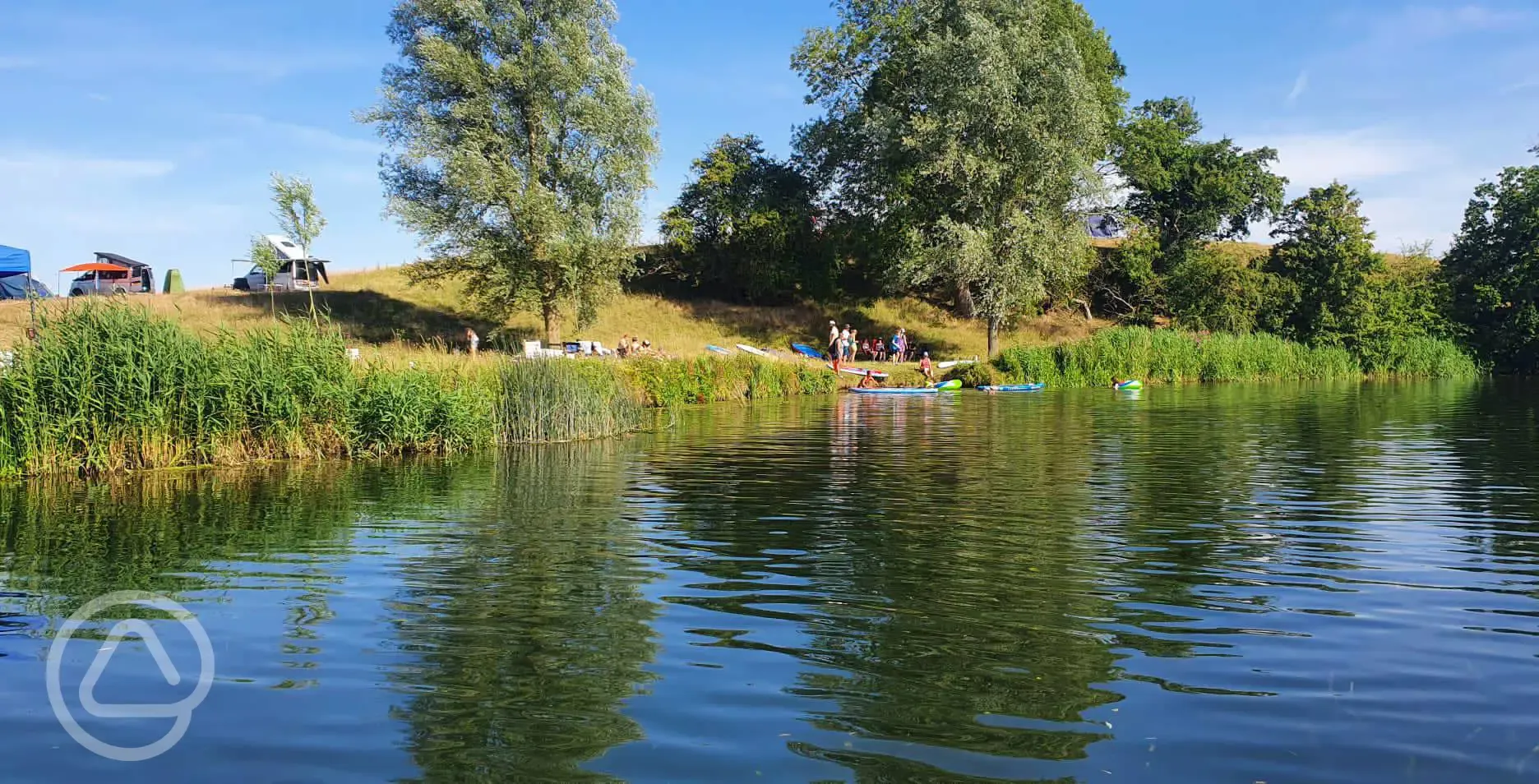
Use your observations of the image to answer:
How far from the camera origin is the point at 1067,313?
5925 centimetres

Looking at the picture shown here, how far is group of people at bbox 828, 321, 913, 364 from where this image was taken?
43812 mm

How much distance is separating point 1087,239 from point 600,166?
23.2m

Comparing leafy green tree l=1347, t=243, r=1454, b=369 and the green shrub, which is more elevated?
leafy green tree l=1347, t=243, r=1454, b=369

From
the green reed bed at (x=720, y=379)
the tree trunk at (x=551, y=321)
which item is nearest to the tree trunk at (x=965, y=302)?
the green reed bed at (x=720, y=379)

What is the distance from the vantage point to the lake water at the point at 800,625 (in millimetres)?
5086

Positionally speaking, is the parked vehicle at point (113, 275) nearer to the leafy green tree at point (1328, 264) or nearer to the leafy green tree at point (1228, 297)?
the leafy green tree at point (1228, 297)

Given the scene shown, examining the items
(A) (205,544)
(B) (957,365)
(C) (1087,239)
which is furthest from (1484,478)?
(C) (1087,239)

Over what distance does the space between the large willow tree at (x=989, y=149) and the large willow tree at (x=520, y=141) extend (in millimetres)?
12723

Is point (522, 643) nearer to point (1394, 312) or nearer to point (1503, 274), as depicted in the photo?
point (1394, 312)

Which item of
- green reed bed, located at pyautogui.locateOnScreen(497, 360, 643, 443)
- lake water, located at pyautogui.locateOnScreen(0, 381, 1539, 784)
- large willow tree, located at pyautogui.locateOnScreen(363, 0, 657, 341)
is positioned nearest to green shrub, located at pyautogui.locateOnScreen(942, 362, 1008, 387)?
large willow tree, located at pyautogui.locateOnScreen(363, 0, 657, 341)

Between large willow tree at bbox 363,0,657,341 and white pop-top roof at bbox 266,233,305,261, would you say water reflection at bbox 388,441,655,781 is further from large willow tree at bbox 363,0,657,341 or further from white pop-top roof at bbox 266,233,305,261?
white pop-top roof at bbox 266,233,305,261

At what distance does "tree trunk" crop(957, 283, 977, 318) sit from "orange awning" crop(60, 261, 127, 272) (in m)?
43.0

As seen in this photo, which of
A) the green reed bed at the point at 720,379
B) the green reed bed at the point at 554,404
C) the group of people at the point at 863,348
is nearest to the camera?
the green reed bed at the point at 554,404

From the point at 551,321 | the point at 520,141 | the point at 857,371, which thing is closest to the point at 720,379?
the point at 857,371
